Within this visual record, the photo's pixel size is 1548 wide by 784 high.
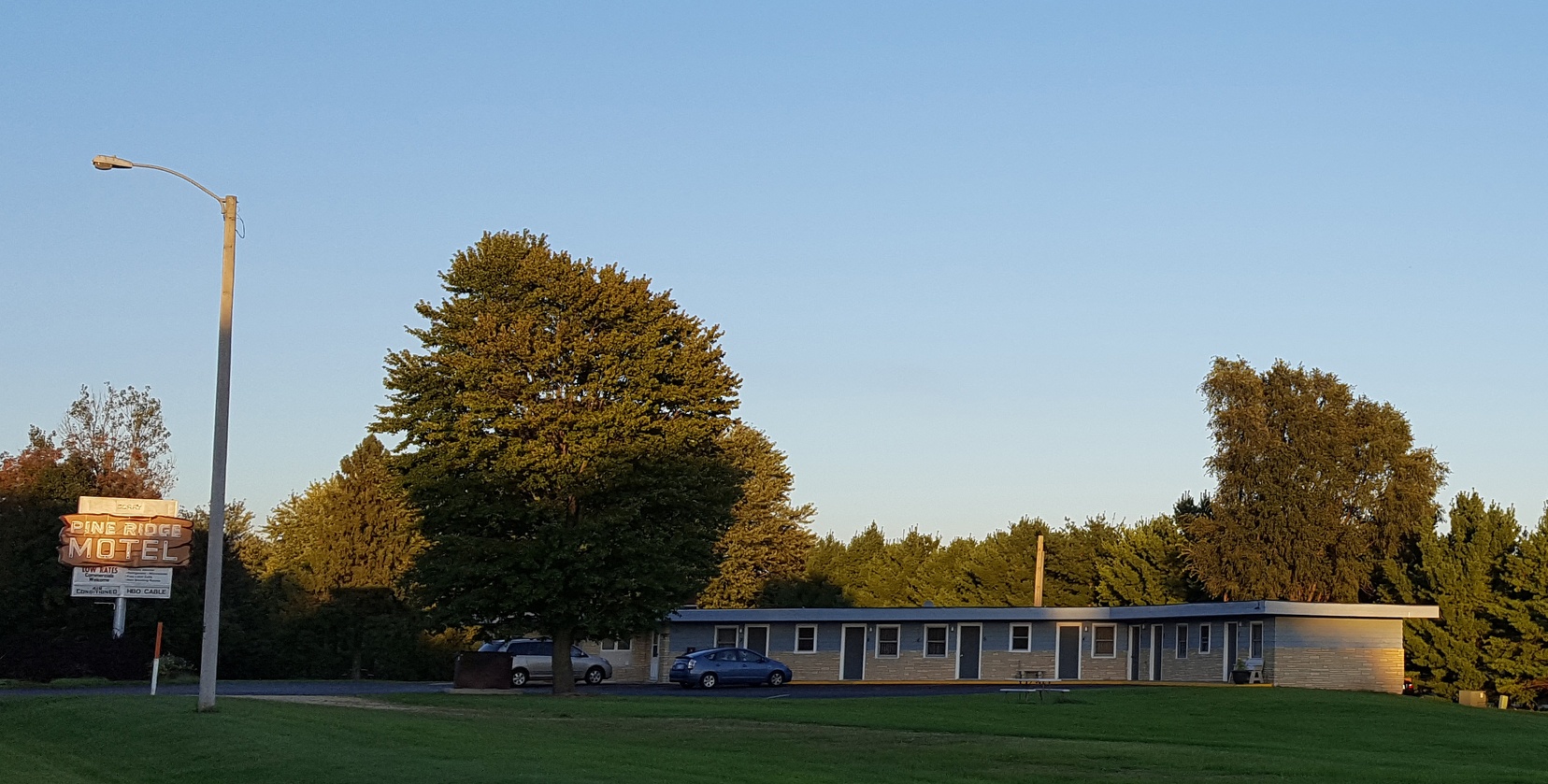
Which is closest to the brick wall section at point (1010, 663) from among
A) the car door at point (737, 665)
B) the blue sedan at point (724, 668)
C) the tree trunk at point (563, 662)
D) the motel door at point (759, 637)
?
the motel door at point (759, 637)

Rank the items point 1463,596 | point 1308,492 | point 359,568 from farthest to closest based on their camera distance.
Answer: point 1308,492, point 359,568, point 1463,596

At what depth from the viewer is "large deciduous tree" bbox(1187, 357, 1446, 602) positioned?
66.7 meters

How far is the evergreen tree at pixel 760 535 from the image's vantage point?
245 ft

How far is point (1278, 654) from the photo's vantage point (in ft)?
148

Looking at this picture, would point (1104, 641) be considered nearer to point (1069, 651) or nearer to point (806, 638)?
point (1069, 651)

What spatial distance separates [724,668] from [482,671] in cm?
796

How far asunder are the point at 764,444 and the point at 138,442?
32933 mm

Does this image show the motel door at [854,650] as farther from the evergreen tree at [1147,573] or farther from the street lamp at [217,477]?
the street lamp at [217,477]

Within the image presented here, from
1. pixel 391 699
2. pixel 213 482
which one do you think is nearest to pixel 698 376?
pixel 391 699

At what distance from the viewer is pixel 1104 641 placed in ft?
174

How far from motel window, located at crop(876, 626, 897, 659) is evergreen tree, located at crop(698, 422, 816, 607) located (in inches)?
782

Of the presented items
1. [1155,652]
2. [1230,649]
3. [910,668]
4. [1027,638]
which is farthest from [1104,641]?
[910,668]

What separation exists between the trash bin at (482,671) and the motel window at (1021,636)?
60.4 feet

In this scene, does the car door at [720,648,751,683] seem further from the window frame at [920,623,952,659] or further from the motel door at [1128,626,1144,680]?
the motel door at [1128,626,1144,680]
